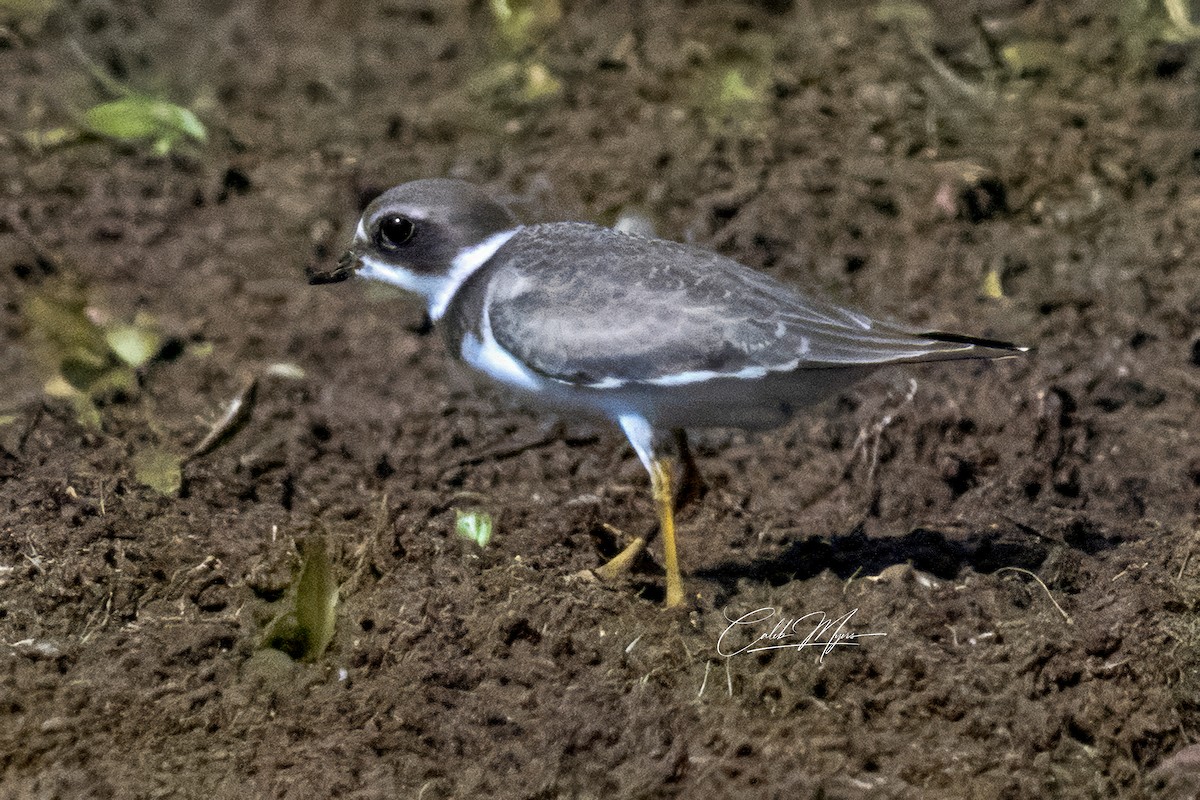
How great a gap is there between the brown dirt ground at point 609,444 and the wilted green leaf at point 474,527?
0.14 ft

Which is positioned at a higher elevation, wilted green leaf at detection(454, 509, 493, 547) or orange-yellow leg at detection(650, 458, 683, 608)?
orange-yellow leg at detection(650, 458, 683, 608)

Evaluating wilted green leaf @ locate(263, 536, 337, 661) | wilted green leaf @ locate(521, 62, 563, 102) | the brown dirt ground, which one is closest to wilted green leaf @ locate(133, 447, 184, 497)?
the brown dirt ground

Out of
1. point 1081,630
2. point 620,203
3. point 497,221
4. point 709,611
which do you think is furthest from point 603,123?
point 1081,630

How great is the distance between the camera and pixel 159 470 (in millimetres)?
4957

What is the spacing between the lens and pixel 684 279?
4359mm

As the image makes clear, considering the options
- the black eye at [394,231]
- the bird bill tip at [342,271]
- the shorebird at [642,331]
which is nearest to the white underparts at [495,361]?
the shorebird at [642,331]

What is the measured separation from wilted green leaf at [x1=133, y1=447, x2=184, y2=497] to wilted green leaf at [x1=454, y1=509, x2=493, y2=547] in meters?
1.13

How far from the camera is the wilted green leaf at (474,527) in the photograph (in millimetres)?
4633

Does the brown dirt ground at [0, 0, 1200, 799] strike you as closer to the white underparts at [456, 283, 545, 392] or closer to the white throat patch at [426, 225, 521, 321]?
the white underparts at [456, 283, 545, 392]

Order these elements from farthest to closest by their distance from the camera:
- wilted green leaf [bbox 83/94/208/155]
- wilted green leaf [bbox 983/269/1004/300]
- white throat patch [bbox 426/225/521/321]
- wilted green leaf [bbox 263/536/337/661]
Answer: wilted green leaf [bbox 83/94/208/155], wilted green leaf [bbox 983/269/1004/300], white throat patch [bbox 426/225/521/321], wilted green leaf [bbox 263/536/337/661]

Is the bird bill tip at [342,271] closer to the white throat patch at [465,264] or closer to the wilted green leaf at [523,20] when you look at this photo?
the white throat patch at [465,264]

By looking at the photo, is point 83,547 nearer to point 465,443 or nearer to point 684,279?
point 465,443

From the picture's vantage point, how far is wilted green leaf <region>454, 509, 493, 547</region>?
15.2 ft

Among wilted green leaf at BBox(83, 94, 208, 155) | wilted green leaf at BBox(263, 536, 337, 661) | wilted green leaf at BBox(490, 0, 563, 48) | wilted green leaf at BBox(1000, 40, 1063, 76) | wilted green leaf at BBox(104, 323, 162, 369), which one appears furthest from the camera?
wilted green leaf at BBox(490, 0, 563, 48)
